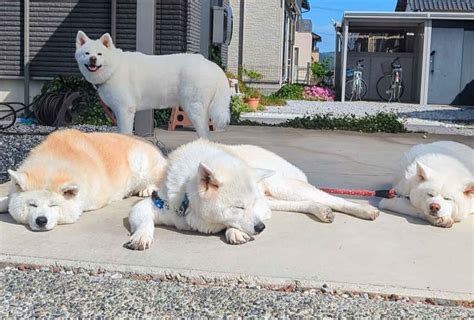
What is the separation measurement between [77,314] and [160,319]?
360 mm

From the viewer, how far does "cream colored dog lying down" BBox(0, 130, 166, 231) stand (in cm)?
351

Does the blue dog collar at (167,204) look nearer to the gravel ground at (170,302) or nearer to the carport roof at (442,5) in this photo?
the gravel ground at (170,302)

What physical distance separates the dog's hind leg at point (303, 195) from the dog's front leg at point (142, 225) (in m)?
0.82

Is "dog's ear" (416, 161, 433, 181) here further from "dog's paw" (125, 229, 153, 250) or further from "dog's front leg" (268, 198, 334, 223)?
"dog's paw" (125, 229, 153, 250)

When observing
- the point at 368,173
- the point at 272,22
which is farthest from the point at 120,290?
the point at 272,22

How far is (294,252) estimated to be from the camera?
3.24 m

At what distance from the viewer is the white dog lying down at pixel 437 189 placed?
371 centimetres

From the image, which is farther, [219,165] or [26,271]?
[219,165]

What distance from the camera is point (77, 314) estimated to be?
2480 mm

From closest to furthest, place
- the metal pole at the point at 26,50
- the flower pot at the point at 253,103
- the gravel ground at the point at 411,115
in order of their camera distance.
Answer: the metal pole at the point at 26,50 → the gravel ground at the point at 411,115 → the flower pot at the point at 253,103

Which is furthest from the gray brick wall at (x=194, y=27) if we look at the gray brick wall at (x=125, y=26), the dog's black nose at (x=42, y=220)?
the dog's black nose at (x=42, y=220)

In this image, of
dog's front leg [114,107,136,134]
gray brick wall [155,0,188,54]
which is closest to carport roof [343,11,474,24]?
gray brick wall [155,0,188,54]

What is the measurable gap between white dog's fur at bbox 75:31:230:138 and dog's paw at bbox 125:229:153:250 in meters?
2.56

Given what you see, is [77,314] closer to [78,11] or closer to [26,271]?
[26,271]
